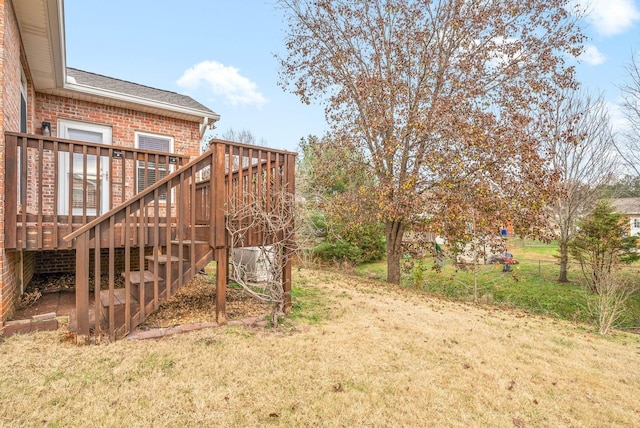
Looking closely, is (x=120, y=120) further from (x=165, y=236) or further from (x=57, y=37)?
(x=165, y=236)

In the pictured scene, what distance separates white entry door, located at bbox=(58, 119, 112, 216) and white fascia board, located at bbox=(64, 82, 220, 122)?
0.78 m

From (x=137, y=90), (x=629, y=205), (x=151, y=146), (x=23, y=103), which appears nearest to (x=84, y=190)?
(x=23, y=103)

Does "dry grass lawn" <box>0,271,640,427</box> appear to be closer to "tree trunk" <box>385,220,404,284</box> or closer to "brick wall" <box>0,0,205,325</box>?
"brick wall" <box>0,0,205,325</box>

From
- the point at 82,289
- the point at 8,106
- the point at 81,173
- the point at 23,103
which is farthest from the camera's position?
the point at 81,173

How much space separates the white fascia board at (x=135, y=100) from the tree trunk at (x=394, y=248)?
6.31 metres

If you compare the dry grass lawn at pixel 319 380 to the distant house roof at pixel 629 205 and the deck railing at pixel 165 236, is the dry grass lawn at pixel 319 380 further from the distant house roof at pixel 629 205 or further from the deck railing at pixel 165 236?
the distant house roof at pixel 629 205

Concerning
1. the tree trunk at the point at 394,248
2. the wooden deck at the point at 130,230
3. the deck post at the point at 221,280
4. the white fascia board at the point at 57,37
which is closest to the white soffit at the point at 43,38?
the white fascia board at the point at 57,37

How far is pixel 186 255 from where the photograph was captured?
471 cm

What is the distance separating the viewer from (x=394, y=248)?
11312 mm

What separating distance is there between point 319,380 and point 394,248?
854 cm

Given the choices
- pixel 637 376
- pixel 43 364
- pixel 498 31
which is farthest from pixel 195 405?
pixel 498 31

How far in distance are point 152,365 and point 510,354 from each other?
3.96 m

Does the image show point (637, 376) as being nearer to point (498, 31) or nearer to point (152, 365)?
point (152, 365)

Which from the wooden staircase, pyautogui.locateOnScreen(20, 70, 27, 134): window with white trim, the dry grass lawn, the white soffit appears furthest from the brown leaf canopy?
pyautogui.locateOnScreen(20, 70, 27, 134): window with white trim
